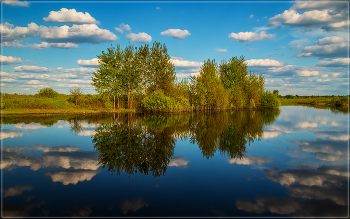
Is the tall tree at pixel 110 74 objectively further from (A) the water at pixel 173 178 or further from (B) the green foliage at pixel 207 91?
(A) the water at pixel 173 178

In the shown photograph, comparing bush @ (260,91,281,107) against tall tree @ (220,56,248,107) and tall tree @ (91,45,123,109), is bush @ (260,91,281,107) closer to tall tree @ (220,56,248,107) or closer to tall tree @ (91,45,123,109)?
tall tree @ (220,56,248,107)

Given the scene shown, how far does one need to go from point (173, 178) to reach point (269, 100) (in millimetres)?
56420

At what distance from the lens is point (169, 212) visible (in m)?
5.71

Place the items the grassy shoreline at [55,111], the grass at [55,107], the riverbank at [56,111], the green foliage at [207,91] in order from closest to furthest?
1. the grassy shoreline at [55,111]
2. the riverbank at [56,111]
3. the grass at [55,107]
4. the green foliage at [207,91]


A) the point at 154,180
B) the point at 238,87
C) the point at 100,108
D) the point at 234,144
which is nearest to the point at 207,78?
the point at 238,87

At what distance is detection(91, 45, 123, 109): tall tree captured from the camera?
127ft

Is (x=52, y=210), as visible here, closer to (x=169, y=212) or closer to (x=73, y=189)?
(x=73, y=189)

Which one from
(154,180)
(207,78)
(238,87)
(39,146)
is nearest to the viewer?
(154,180)

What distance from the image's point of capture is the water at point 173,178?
5.95m

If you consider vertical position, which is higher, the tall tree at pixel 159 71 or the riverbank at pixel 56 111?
the tall tree at pixel 159 71

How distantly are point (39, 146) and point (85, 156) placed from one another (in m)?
4.06

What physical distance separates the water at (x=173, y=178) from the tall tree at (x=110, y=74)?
25748mm

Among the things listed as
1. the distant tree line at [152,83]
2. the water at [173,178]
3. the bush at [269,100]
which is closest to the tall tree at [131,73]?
the distant tree line at [152,83]

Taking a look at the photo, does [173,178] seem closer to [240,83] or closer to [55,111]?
[55,111]
